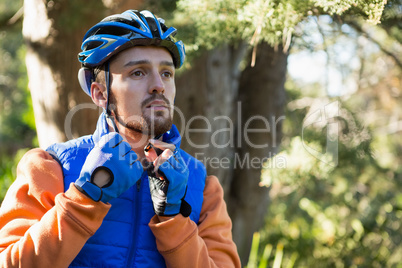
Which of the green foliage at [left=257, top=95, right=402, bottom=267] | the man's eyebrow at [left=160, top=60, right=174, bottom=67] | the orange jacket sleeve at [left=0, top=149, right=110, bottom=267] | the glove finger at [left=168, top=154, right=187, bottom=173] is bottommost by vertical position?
the green foliage at [left=257, top=95, right=402, bottom=267]

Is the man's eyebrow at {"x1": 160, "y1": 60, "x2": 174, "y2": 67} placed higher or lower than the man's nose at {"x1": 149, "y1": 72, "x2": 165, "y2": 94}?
higher

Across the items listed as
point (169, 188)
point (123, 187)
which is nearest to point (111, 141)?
point (123, 187)

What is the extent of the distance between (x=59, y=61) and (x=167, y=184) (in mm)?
1841

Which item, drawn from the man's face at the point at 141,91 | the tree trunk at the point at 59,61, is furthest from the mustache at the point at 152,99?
the tree trunk at the point at 59,61

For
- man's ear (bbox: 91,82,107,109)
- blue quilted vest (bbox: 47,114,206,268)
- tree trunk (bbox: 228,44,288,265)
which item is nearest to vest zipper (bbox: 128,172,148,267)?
blue quilted vest (bbox: 47,114,206,268)

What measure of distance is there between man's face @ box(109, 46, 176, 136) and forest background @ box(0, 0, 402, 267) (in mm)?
682

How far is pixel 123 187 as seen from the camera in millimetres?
1866

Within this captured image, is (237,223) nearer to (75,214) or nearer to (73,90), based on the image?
(73,90)

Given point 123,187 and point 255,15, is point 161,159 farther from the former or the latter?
point 255,15

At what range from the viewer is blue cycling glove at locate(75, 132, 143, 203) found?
183 centimetres

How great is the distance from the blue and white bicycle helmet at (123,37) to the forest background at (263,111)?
56 cm

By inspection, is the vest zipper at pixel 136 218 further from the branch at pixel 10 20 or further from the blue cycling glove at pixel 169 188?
the branch at pixel 10 20

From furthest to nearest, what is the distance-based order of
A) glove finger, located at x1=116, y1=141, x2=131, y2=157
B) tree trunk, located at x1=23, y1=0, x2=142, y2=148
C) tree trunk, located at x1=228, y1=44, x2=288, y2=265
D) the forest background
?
tree trunk, located at x1=228, y1=44, x2=288, y2=265, tree trunk, located at x1=23, y1=0, x2=142, y2=148, the forest background, glove finger, located at x1=116, y1=141, x2=131, y2=157

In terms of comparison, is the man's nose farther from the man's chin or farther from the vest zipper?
the vest zipper
